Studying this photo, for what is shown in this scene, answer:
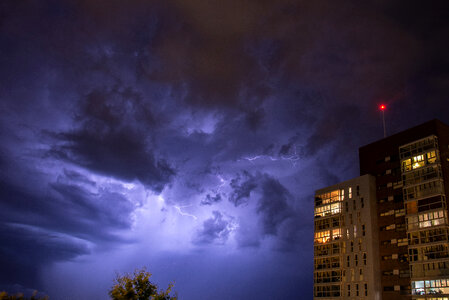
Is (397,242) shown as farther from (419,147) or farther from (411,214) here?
(419,147)

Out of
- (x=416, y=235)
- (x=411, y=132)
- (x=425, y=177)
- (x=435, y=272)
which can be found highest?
(x=411, y=132)

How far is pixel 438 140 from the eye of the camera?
80688 mm

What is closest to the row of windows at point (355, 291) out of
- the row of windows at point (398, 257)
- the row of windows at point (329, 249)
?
the row of windows at point (398, 257)

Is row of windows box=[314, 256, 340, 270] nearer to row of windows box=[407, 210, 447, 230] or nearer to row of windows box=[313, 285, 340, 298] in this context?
row of windows box=[313, 285, 340, 298]

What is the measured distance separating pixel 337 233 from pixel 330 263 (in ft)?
25.0

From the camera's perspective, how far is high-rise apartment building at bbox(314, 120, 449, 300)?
7338 centimetres

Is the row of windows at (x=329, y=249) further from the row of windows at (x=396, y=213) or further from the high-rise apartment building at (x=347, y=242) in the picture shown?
the row of windows at (x=396, y=213)

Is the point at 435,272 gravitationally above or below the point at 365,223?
below

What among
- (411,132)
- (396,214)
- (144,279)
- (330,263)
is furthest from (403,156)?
(144,279)

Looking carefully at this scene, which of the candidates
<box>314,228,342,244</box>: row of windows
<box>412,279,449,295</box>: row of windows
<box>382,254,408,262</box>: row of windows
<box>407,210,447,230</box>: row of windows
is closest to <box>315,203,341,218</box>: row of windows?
<box>314,228,342,244</box>: row of windows

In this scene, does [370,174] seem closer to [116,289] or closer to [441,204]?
[441,204]

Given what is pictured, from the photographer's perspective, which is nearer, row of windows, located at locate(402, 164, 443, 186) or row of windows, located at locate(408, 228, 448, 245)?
row of windows, located at locate(408, 228, 448, 245)

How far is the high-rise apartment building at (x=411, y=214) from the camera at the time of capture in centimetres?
7338

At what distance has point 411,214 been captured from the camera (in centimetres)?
8050
